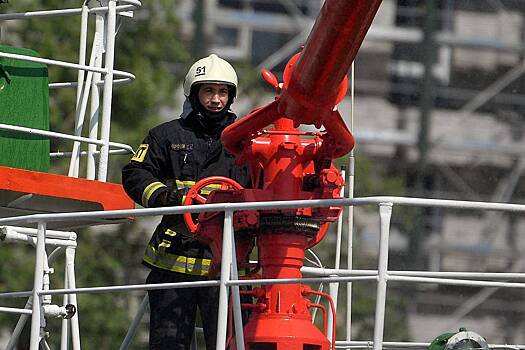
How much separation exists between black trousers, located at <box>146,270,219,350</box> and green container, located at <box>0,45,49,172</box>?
108 cm

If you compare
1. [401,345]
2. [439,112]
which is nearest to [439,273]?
[401,345]

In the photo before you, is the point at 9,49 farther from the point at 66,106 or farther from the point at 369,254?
the point at 369,254

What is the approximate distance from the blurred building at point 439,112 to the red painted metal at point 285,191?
18525 mm

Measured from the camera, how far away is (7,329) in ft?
72.3

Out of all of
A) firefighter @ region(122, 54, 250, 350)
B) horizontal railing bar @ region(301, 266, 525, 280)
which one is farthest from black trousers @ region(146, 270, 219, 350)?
horizontal railing bar @ region(301, 266, 525, 280)

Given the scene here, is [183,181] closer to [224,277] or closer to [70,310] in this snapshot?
[70,310]

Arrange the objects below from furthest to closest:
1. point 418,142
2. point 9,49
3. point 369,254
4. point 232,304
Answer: point 418,142
point 369,254
point 9,49
point 232,304

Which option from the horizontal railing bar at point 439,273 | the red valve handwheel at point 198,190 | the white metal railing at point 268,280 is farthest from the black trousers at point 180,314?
the horizontal railing bar at point 439,273

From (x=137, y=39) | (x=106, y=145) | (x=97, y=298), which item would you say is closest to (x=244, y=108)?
(x=137, y=39)

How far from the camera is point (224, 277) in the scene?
6.87 meters

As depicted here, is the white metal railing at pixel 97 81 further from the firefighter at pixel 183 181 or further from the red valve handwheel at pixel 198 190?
the red valve handwheel at pixel 198 190

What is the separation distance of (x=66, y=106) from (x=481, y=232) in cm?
880

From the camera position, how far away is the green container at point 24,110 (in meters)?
8.37

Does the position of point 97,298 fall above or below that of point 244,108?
below
